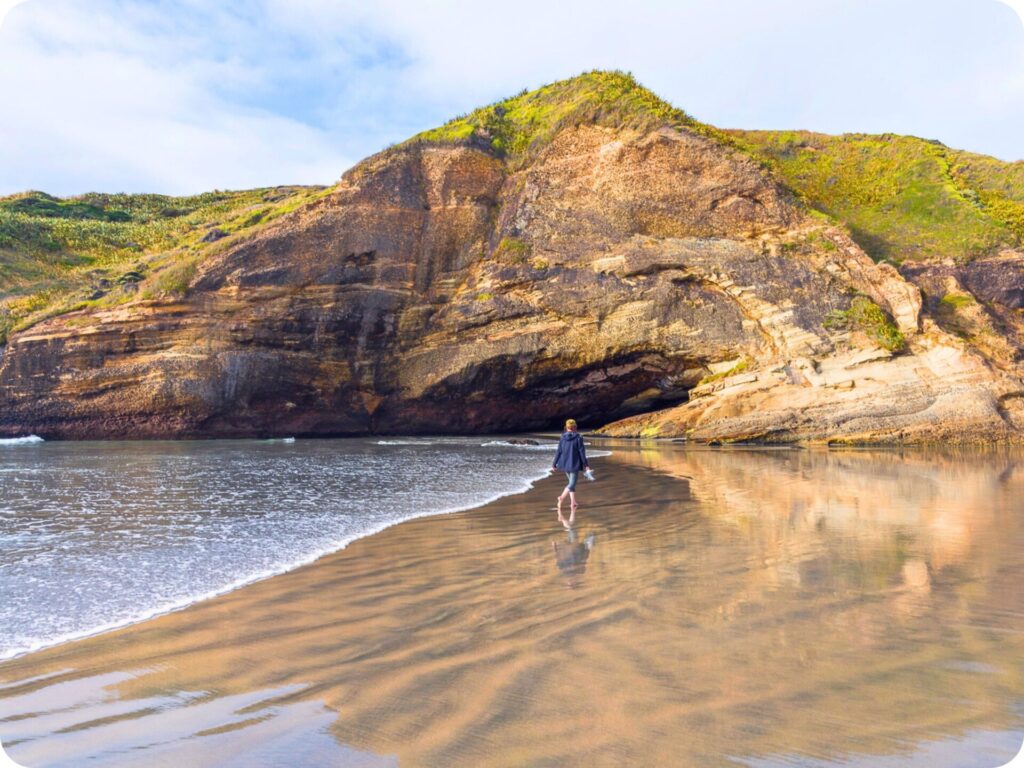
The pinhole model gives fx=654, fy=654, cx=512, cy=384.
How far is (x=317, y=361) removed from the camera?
30.6 metres

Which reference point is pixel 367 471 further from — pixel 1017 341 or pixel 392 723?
pixel 1017 341

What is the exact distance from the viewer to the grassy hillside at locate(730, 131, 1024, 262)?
29031 millimetres

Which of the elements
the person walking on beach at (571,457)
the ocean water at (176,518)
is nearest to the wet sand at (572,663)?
the ocean water at (176,518)

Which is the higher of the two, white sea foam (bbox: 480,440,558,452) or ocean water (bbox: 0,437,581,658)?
ocean water (bbox: 0,437,581,658)

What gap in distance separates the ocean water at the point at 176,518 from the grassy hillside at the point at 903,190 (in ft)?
74.2

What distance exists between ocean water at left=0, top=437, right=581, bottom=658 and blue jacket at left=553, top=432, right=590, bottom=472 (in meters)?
1.47

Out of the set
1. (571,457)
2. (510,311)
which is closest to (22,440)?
(510,311)

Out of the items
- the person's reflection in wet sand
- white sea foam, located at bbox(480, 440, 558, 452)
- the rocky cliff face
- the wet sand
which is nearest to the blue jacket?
the person's reflection in wet sand

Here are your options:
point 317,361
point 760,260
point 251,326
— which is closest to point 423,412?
point 317,361

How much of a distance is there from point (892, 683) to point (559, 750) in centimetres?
188

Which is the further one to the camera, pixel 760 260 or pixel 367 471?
pixel 760 260

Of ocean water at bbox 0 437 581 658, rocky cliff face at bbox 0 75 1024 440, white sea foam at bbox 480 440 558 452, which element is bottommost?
white sea foam at bbox 480 440 558 452

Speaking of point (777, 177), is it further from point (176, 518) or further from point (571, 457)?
point (176, 518)

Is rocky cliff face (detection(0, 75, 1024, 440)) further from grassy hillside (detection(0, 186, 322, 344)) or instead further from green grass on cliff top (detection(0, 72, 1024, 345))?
grassy hillside (detection(0, 186, 322, 344))
